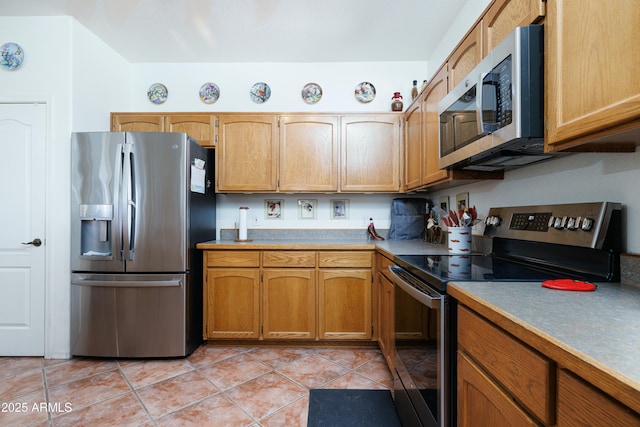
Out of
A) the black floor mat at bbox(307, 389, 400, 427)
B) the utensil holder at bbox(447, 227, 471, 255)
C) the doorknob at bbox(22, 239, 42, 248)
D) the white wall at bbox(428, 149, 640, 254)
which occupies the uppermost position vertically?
the white wall at bbox(428, 149, 640, 254)

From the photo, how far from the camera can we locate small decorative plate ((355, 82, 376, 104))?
2.98 m

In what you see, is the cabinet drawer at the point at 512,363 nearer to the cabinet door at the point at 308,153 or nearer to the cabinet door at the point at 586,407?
the cabinet door at the point at 586,407

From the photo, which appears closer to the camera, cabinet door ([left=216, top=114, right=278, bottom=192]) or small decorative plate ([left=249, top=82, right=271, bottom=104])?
cabinet door ([left=216, top=114, right=278, bottom=192])

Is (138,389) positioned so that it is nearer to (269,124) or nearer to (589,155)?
(269,124)

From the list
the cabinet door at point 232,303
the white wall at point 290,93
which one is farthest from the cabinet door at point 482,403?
the white wall at point 290,93

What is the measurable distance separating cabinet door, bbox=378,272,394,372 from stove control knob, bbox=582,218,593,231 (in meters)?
1.03

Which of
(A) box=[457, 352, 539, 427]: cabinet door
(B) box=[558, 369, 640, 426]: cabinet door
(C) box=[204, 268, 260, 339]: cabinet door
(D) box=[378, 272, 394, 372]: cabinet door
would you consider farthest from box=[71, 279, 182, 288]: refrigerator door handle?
(B) box=[558, 369, 640, 426]: cabinet door

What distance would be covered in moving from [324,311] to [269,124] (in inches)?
67.0

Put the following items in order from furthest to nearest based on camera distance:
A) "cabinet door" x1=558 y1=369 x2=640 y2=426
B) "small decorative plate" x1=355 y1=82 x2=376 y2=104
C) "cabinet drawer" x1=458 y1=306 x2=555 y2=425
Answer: "small decorative plate" x1=355 y1=82 x2=376 y2=104 → "cabinet drawer" x1=458 y1=306 x2=555 y2=425 → "cabinet door" x1=558 y1=369 x2=640 y2=426

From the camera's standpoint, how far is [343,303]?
2.44 m

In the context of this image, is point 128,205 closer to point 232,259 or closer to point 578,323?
point 232,259

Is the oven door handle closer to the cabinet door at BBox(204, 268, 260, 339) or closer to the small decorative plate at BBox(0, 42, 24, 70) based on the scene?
the cabinet door at BBox(204, 268, 260, 339)

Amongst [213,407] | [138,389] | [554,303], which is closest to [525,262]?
[554,303]

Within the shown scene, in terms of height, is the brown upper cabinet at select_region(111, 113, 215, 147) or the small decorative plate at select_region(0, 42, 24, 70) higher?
the small decorative plate at select_region(0, 42, 24, 70)
